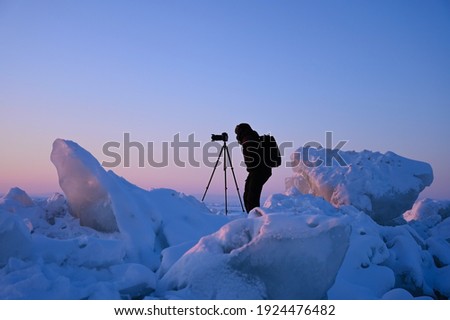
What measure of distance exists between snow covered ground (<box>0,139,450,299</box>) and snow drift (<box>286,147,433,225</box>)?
3.68 metres

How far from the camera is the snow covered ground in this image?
3.63 m

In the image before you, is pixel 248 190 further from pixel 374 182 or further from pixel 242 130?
pixel 374 182

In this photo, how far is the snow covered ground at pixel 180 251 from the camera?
11.9ft

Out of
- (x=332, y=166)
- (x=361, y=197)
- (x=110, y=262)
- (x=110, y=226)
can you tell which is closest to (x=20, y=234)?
(x=110, y=262)

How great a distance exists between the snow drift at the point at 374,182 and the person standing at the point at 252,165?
404cm

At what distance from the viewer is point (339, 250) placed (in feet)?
12.0

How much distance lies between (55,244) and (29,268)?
54cm

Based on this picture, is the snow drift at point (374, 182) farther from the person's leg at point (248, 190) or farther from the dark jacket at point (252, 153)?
the dark jacket at point (252, 153)

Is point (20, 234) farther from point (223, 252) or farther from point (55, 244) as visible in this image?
point (223, 252)

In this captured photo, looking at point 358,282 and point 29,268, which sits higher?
point 29,268

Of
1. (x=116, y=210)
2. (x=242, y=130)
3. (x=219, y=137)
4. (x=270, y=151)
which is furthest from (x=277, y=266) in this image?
(x=219, y=137)

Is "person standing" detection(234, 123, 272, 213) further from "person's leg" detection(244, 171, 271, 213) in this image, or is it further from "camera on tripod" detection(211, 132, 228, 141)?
"camera on tripod" detection(211, 132, 228, 141)

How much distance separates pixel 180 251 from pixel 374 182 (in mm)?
7448
